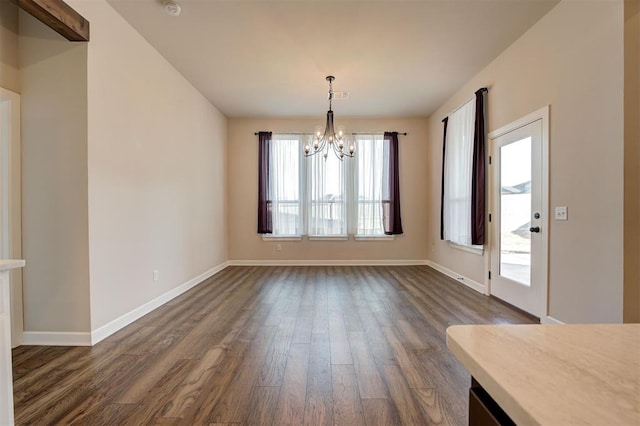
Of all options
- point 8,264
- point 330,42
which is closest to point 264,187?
point 330,42

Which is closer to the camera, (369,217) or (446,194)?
(446,194)

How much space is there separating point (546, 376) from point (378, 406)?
1.46 meters

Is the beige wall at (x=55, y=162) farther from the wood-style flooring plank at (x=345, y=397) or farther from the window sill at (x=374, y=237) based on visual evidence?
the window sill at (x=374, y=237)

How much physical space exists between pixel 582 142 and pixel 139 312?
4.42 meters

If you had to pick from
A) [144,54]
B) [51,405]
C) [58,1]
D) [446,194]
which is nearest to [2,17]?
[58,1]

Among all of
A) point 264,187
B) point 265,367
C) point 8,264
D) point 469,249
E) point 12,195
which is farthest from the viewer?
point 264,187

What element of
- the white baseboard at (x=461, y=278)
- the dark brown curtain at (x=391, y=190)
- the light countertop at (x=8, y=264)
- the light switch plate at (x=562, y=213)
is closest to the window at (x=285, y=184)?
the dark brown curtain at (x=391, y=190)

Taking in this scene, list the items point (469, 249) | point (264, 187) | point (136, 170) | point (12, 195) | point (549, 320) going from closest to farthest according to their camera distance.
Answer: point (12, 195), point (549, 320), point (136, 170), point (469, 249), point (264, 187)

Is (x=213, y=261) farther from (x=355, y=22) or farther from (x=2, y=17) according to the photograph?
(x=355, y=22)

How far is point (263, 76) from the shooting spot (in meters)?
4.05

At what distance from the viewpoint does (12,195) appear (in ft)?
7.81

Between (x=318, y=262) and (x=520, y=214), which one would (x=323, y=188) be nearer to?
(x=318, y=262)

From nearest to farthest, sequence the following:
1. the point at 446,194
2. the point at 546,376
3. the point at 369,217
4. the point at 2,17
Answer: the point at 546,376
the point at 2,17
the point at 446,194
the point at 369,217

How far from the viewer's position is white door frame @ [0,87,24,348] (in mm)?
2350
